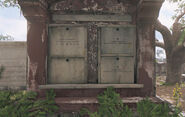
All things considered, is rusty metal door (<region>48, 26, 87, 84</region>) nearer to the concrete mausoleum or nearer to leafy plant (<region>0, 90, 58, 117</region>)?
the concrete mausoleum

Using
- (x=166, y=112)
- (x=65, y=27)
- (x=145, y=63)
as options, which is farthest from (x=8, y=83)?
(x=166, y=112)

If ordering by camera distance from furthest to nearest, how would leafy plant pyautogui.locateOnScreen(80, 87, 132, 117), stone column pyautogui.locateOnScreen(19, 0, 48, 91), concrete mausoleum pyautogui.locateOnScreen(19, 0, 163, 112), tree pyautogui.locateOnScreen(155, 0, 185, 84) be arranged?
tree pyautogui.locateOnScreen(155, 0, 185, 84) → concrete mausoleum pyautogui.locateOnScreen(19, 0, 163, 112) → stone column pyautogui.locateOnScreen(19, 0, 48, 91) → leafy plant pyautogui.locateOnScreen(80, 87, 132, 117)

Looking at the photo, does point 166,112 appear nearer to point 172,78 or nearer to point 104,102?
point 104,102

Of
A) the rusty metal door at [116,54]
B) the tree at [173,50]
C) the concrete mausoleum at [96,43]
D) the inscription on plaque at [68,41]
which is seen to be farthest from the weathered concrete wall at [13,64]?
the tree at [173,50]

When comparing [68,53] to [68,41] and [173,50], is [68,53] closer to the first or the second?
[68,41]

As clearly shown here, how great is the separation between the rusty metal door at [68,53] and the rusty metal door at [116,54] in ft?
1.76

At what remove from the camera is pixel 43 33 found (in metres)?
3.45

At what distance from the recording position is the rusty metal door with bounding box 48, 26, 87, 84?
364 centimetres

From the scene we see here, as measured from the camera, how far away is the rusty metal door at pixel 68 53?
11.9ft

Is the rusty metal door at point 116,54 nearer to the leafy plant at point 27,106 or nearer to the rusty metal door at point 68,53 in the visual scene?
the rusty metal door at point 68,53

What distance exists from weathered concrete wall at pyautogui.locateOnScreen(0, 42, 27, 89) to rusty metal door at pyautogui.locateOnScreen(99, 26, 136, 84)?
387 cm

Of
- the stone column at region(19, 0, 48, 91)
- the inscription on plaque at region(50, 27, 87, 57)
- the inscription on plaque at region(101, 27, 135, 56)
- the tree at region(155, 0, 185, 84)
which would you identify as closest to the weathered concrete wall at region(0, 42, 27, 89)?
the stone column at region(19, 0, 48, 91)

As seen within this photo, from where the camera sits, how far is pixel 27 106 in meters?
2.89

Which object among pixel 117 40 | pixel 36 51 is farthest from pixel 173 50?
pixel 36 51
